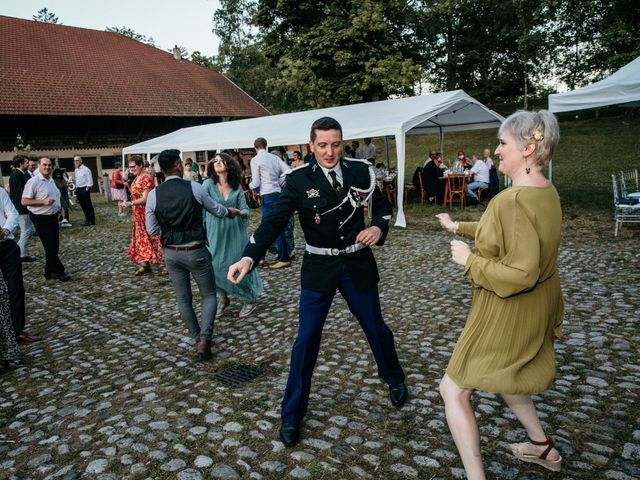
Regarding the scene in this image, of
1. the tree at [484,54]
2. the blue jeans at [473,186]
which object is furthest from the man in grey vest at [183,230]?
the tree at [484,54]

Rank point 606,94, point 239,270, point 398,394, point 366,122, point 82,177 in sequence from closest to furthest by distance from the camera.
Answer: point 239,270
point 398,394
point 606,94
point 366,122
point 82,177

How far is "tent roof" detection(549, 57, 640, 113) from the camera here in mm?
8531

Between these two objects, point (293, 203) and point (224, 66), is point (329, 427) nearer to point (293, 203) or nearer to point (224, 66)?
point (293, 203)

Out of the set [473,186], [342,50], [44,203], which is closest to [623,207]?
[473,186]

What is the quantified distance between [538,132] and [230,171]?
14.3 feet

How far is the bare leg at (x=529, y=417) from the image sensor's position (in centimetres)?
242

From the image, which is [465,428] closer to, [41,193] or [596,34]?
[41,193]

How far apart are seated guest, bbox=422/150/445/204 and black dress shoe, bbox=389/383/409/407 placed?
37.4 ft

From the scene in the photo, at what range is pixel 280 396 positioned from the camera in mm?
3742

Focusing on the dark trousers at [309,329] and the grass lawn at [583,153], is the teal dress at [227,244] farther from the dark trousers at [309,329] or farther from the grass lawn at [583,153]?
the grass lawn at [583,153]

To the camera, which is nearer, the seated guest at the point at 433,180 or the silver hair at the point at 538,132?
the silver hair at the point at 538,132

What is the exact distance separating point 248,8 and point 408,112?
36.9 metres

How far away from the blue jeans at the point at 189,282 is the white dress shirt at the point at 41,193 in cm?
410

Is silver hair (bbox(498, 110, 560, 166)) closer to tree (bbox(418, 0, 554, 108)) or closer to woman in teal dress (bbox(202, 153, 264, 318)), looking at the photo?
woman in teal dress (bbox(202, 153, 264, 318))
